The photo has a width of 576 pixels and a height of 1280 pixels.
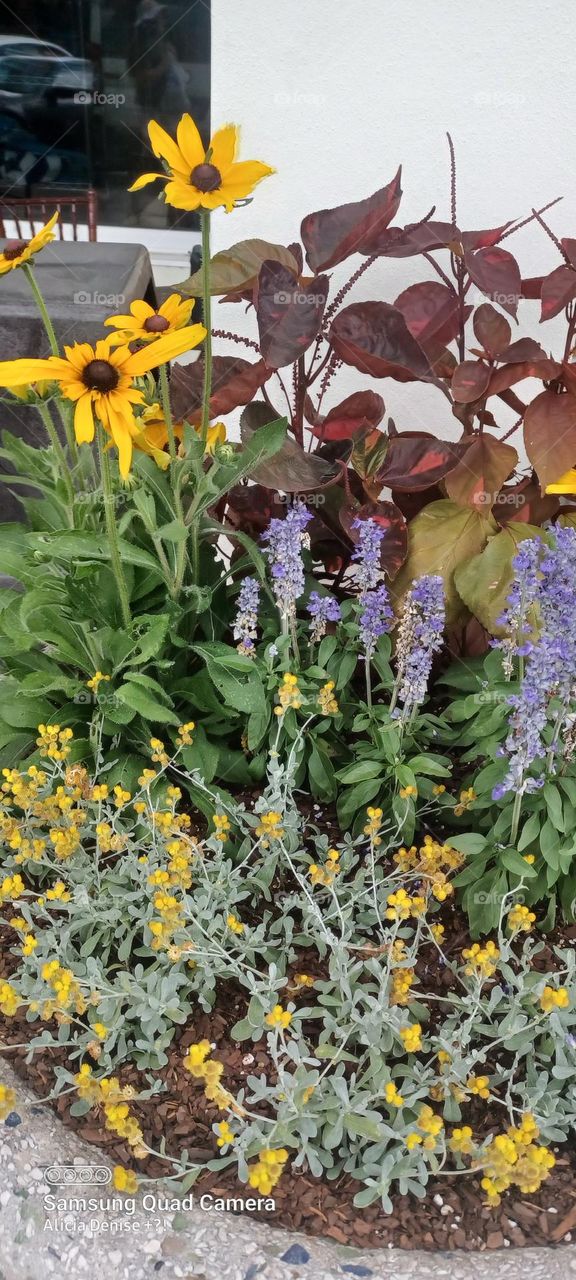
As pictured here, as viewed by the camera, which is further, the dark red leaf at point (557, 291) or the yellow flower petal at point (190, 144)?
the dark red leaf at point (557, 291)

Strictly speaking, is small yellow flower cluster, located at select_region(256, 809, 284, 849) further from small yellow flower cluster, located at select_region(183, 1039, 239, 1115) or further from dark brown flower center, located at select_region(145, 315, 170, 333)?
dark brown flower center, located at select_region(145, 315, 170, 333)

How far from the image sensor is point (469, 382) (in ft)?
4.66

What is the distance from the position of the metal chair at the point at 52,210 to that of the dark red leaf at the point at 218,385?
2.33 metres

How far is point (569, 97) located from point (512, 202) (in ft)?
0.60

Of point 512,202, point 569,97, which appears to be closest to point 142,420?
point 512,202

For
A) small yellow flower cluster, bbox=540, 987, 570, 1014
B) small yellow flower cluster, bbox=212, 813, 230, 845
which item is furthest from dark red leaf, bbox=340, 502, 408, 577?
small yellow flower cluster, bbox=540, 987, 570, 1014

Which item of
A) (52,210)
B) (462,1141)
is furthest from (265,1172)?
(52,210)

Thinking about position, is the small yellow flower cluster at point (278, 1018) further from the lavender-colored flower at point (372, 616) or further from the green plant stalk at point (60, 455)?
the green plant stalk at point (60, 455)

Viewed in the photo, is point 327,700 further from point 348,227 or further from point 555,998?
point 348,227

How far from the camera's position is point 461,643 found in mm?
1647

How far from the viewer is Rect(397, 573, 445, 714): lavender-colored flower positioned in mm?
1284

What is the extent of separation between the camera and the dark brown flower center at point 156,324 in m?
1.29

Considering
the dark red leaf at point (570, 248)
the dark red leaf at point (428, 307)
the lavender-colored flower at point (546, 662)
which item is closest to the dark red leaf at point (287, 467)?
the dark red leaf at point (428, 307)

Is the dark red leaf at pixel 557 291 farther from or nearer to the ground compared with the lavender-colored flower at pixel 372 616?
farther from the ground
